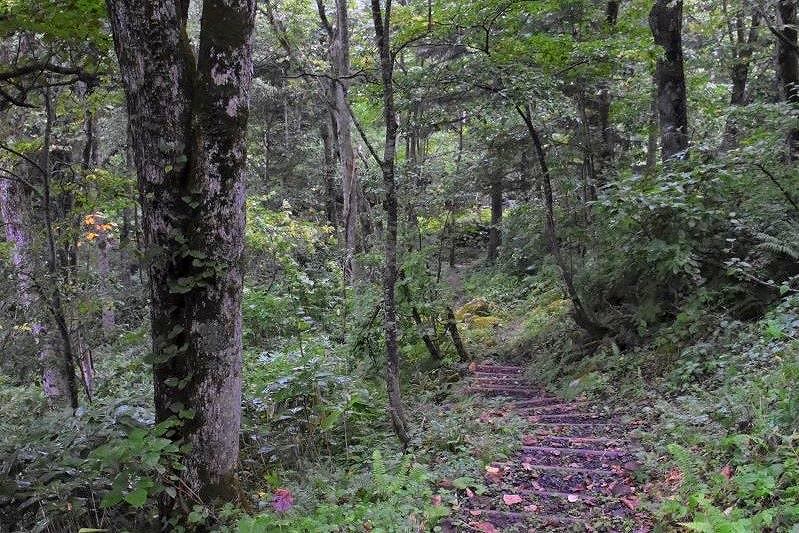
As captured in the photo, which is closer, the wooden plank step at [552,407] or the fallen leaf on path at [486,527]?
the fallen leaf on path at [486,527]

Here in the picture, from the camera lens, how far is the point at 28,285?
7586 mm

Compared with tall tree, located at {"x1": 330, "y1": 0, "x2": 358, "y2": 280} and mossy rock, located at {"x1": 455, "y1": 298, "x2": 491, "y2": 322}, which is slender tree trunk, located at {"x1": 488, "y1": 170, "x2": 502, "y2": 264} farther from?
tall tree, located at {"x1": 330, "y1": 0, "x2": 358, "y2": 280}

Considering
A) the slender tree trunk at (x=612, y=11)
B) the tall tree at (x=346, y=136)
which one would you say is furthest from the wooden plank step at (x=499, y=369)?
the slender tree trunk at (x=612, y=11)

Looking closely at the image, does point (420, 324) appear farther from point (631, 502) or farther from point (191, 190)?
point (191, 190)

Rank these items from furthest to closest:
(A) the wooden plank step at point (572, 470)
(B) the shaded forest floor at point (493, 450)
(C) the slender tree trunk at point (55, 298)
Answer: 1. (C) the slender tree trunk at point (55, 298)
2. (A) the wooden plank step at point (572, 470)
3. (B) the shaded forest floor at point (493, 450)

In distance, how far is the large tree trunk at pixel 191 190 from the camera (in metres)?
3.98

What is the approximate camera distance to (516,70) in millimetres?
7426

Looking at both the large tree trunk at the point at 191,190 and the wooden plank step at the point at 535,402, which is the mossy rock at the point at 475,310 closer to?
the wooden plank step at the point at 535,402

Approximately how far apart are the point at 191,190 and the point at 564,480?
12.8 ft

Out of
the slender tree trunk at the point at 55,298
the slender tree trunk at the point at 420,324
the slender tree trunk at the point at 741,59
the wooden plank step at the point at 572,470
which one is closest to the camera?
the wooden plank step at the point at 572,470

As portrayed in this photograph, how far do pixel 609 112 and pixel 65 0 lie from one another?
11.2 metres

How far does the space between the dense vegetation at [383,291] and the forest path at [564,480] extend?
19 centimetres

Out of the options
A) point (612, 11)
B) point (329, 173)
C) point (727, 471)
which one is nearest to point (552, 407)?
point (727, 471)

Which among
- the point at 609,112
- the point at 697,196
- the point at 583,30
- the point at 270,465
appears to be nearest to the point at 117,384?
the point at 270,465
